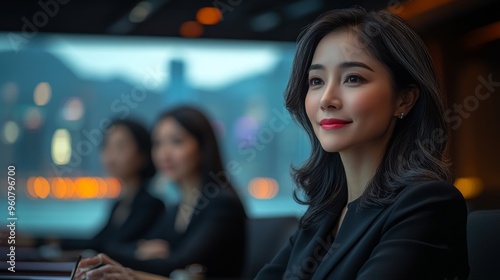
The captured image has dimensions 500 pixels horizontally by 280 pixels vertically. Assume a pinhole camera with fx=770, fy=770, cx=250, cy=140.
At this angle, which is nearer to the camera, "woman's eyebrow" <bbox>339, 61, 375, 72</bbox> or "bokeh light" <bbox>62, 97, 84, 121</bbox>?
"woman's eyebrow" <bbox>339, 61, 375, 72</bbox>

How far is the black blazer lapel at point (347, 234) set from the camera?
1.71 metres

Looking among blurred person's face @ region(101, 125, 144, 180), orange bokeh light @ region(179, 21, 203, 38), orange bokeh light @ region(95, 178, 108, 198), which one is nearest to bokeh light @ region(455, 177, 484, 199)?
blurred person's face @ region(101, 125, 144, 180)

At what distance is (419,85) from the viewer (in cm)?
178

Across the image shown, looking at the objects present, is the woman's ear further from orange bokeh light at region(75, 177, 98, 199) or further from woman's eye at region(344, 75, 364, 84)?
orange bokeh light at region(75, 177, 98, 199)

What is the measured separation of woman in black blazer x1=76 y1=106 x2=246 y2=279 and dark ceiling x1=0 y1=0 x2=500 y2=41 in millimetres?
2129

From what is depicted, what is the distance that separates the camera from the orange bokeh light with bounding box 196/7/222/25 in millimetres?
6160

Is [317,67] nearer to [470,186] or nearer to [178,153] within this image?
[178,153]

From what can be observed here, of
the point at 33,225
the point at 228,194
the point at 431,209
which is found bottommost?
the point at 33,225

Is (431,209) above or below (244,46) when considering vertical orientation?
below

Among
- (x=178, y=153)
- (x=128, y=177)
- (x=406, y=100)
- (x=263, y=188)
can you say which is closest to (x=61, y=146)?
(x=263, y=188)

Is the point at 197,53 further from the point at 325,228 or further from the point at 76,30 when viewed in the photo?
the point at 325,228

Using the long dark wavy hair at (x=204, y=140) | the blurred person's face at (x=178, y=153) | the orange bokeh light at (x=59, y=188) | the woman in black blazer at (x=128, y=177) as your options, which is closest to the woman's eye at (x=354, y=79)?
the long dark wavy hair at (x=204, y=140)

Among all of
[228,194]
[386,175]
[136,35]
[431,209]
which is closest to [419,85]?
[386,175]

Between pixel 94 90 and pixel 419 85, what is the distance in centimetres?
498
